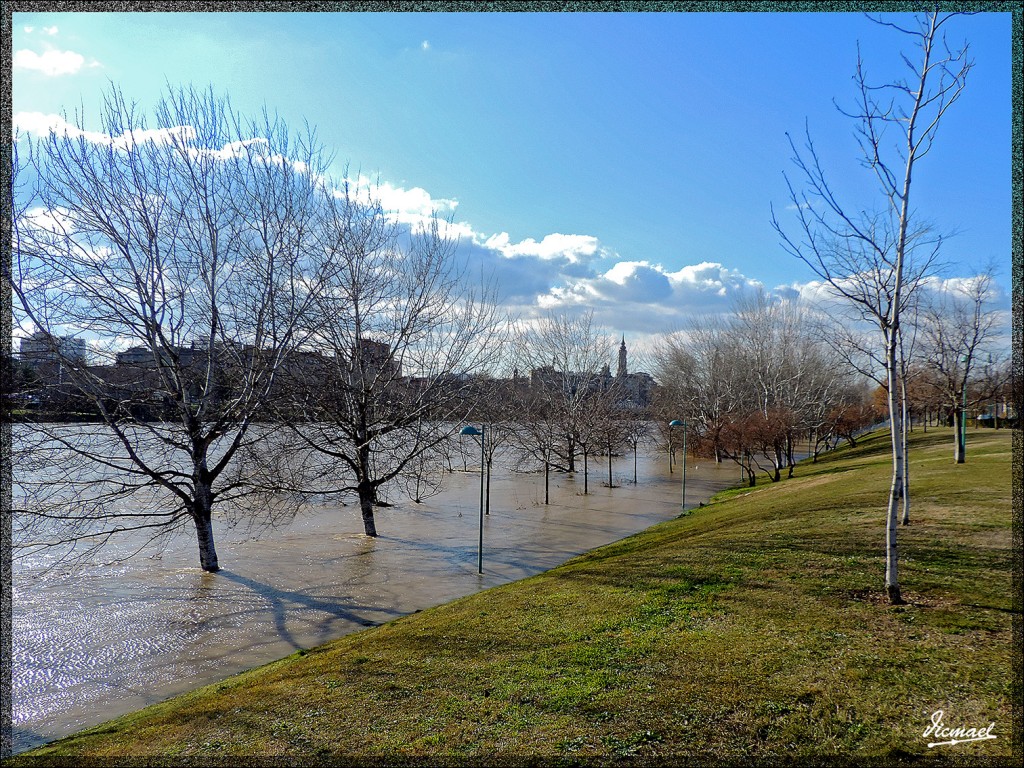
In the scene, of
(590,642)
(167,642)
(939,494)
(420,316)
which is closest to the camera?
(590,642)

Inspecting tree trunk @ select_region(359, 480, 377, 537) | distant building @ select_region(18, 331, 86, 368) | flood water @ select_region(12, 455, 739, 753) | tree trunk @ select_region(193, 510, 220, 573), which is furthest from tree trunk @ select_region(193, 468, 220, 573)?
tree trunk @ select_region(359, 480, 377, 537)

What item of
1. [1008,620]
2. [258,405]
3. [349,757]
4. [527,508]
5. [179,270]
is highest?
[179,270]

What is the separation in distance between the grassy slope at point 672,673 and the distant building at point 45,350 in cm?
831

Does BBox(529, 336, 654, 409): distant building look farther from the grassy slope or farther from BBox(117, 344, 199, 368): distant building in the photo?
the grassy slope

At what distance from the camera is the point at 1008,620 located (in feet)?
19.9

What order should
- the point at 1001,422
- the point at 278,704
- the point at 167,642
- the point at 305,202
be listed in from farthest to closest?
the point at 1001,422
the point at 305,202
the point at 167,642
the point at 278,704

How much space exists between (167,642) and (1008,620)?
39.2 feet

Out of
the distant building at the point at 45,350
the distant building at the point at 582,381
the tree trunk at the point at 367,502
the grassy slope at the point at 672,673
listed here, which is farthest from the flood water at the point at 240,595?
the distant building at the point at 582,381

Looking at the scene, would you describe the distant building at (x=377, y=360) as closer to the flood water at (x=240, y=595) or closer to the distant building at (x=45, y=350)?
the flood water at (x=240, y=595)

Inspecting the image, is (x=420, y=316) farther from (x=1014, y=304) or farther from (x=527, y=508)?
(x=1014, y=304)

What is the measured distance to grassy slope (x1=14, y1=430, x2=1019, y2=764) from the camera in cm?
464

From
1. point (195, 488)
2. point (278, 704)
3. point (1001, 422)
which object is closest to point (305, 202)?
point (195, 488)

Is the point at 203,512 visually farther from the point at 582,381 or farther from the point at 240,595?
the point at 582,381

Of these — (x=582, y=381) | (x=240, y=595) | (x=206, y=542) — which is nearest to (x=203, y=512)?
(x=206, y=542)
